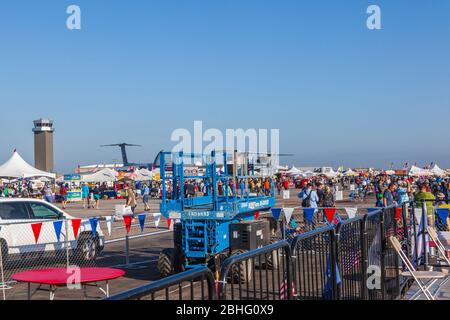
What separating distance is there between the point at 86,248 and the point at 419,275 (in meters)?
8.62

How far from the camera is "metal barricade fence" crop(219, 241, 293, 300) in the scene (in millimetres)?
4180

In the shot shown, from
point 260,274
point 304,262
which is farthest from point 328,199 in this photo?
point 260,274

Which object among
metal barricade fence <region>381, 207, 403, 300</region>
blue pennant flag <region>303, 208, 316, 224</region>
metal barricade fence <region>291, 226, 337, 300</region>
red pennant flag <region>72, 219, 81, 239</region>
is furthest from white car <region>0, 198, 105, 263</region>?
metal barricade fence <region>291, 226, 337, 300</region>

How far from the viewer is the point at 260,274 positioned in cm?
464

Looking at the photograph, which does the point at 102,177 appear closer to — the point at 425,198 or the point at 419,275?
the point at 425,198

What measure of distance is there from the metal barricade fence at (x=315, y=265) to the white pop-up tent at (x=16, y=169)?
1493 inches

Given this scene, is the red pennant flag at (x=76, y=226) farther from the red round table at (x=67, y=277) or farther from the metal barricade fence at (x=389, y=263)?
the metal barricade fence at (x=389, y=263)

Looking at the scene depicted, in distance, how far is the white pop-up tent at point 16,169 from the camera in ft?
135

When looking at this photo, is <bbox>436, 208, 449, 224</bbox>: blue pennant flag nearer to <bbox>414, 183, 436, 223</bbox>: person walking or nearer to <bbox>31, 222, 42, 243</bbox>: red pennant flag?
<bbox>414, 183, 436, 223</bbox>: person walking

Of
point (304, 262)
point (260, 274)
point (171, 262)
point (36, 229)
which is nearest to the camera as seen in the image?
point (260, 274)

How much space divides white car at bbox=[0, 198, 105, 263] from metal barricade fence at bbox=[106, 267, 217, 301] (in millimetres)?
8928
